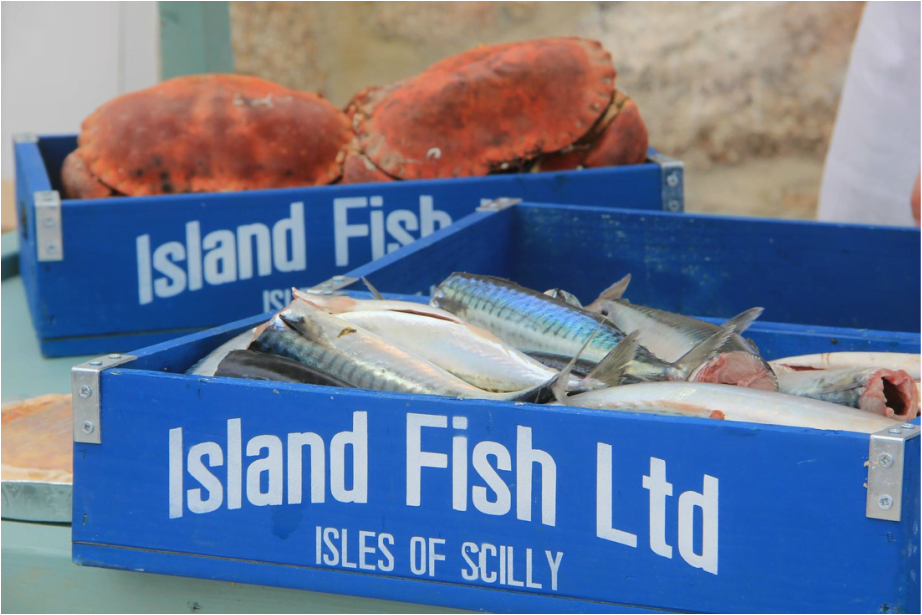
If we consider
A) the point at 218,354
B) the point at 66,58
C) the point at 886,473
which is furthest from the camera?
the point at 66,58

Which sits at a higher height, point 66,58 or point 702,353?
point 66,58

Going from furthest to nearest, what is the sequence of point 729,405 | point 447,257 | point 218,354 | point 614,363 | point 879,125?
1. point 879,125
2. point 447,257
3. point 218,354
4. point 614,363
5. point 729,405

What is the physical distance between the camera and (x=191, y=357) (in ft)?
3.94

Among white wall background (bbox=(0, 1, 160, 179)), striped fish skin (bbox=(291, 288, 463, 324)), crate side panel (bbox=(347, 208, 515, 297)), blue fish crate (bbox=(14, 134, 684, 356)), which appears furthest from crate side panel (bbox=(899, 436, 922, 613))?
white wall background (bbox=(0, 1, 160, 179))

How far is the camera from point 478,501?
98 centimetres

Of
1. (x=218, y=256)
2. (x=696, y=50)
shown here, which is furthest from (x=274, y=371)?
(x=696, y=50)

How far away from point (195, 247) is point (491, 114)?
54 centimetres

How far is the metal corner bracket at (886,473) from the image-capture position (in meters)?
0.86

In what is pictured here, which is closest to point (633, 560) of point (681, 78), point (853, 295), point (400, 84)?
point (853, 295)

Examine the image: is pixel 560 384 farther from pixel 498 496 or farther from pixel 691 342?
pixel 691 342

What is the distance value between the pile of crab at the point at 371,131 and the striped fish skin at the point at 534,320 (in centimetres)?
72

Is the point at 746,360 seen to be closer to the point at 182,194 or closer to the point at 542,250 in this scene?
the point at 542,250

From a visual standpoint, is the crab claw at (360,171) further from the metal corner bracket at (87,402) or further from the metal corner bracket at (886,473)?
the metal corner bracket at (886,473)

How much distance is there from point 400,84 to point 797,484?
1.42 m
